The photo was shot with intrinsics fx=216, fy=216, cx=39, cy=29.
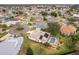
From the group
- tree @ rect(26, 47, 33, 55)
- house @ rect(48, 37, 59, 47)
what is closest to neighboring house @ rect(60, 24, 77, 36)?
house @ rect(48, 37, 59, 47)

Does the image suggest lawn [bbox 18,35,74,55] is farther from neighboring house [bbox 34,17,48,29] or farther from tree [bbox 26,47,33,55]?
neighboring house [bbox 34,17,48,29]

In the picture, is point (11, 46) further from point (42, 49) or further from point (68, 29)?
point (68, 29)

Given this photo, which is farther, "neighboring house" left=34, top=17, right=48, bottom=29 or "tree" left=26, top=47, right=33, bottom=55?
"neighboring house" left=34, top=17, right=48, bottom=29

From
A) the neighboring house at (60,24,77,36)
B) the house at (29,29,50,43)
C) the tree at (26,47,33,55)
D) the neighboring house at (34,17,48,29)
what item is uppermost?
the neighboring house at (34,17,48,29)

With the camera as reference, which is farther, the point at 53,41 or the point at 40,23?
the point at 40,23

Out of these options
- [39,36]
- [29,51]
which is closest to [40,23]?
[39,36]
